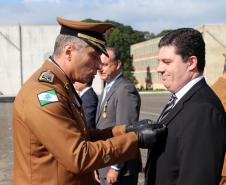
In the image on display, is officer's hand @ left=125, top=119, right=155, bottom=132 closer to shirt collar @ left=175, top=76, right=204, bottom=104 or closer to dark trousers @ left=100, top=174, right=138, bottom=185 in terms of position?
shirt collar @ left=175, top=76, right=204, bottom=104

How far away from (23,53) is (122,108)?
1438 inches

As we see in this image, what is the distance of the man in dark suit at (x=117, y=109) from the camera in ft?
15.4

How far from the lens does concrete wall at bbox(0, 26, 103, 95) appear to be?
3978 centimetres

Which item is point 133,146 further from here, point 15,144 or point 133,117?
point 133,117

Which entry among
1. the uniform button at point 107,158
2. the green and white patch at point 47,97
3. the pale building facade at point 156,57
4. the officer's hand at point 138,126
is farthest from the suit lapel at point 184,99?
the pale building facade at point 156,57

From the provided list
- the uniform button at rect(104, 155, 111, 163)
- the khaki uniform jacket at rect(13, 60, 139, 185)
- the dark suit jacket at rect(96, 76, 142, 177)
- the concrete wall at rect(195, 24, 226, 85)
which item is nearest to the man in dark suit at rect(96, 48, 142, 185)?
the dark suit jacket at rect(96, 76, 142, 177)

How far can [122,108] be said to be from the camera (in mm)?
4703

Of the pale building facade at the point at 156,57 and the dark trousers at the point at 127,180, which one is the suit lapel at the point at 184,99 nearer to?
the dark trousers at the point at 127,180

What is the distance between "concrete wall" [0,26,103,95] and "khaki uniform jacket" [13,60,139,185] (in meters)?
36.6

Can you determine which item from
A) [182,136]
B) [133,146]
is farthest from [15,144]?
[182,136]

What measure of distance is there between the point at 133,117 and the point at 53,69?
1679 millimetres

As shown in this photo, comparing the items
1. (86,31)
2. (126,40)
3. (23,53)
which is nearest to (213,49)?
(23,53)

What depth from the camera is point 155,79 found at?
67438 mm

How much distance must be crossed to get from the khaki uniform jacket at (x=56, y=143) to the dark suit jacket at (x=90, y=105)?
242cm
